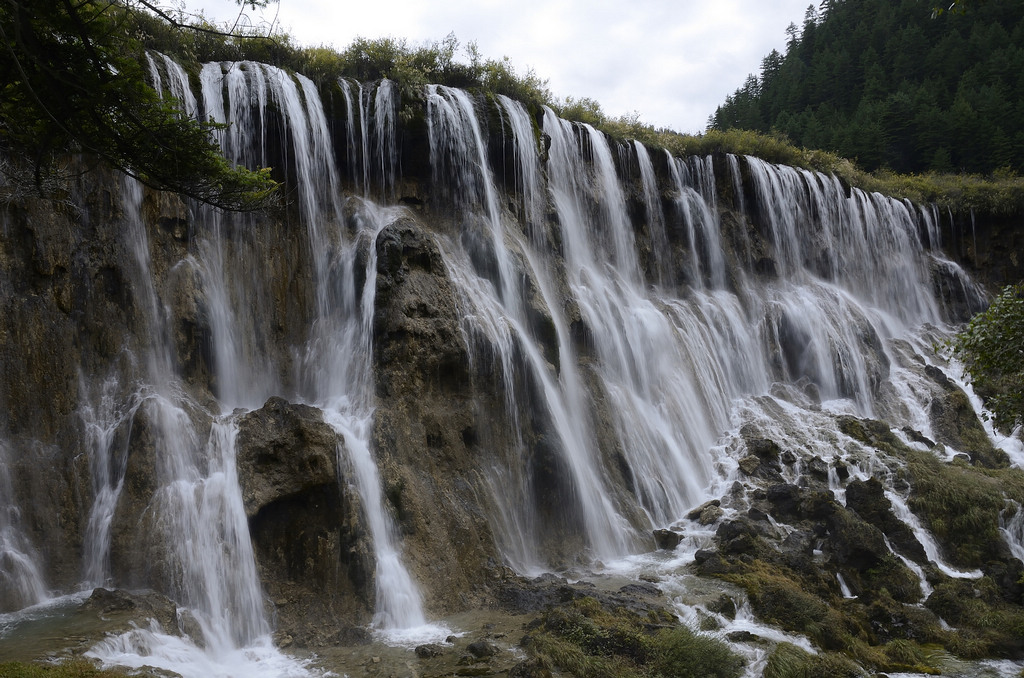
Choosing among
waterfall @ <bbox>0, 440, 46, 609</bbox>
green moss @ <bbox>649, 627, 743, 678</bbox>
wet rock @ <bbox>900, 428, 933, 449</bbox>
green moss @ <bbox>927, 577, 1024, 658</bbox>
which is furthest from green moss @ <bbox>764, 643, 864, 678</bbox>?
wet rock @ <bbox>900, 428, 933, 449</bbox>

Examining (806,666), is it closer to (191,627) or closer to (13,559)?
(191,627)

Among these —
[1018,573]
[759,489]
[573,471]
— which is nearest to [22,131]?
[573,471]

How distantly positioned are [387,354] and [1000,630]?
10603 mm

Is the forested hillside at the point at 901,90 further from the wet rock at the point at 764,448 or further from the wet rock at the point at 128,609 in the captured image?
the wet rock at the point at 128,609

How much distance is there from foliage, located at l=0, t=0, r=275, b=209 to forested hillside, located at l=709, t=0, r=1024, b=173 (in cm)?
3477

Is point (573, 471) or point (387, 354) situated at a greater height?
point (387, 354)

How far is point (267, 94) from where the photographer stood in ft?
48.4

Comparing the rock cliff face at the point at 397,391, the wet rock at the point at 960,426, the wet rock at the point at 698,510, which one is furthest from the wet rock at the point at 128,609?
the wet rock at the point at 960,426

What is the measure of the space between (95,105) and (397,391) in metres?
7.00

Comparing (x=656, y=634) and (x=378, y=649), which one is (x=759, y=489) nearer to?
(x=656, y=634)

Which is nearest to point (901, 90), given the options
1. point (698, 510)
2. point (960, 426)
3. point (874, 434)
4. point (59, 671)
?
point (960, 426)

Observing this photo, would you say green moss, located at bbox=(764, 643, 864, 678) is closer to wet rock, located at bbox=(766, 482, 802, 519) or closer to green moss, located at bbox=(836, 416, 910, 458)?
wet rock, located at bbox=(766, 482, 802, 519)

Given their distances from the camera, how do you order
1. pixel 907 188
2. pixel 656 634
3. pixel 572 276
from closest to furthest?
pixel 656 634 → pixel 572 276 → pixel 907 188

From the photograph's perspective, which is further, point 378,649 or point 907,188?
point 907,188
